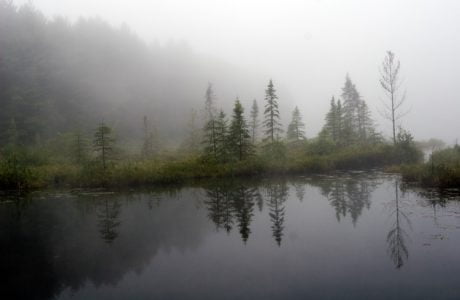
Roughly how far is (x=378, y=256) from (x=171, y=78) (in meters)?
97.8

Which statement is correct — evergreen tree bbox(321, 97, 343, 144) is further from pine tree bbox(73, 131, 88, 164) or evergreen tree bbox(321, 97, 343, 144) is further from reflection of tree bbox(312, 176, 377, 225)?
pine tree bbox(73, 131, 88, 164)

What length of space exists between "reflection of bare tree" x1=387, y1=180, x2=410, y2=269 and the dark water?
0.15 feet

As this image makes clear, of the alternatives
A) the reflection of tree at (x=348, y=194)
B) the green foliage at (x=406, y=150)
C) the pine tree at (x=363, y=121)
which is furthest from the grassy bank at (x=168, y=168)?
the pine tree at (x=363, y=121)

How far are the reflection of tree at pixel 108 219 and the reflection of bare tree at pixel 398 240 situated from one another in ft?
34.2

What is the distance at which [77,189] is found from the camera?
2792 centimetres

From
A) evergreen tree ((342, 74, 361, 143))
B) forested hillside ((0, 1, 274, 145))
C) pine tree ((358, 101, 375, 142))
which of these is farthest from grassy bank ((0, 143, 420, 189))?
forested hillside ((0, 1, 274, 145))

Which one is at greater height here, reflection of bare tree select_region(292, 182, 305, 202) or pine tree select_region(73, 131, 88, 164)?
pine tree select_region(73, 131, 88, 164)

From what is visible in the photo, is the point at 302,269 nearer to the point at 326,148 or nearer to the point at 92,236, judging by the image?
the point at 92,236

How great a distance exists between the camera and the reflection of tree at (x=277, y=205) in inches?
584

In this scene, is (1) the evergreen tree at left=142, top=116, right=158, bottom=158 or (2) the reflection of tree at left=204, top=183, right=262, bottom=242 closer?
(2) the reflection of tree at left=204, top=183, right=262, bottom=242

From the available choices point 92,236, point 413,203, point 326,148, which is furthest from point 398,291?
point 326,148

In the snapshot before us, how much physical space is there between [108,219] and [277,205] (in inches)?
357

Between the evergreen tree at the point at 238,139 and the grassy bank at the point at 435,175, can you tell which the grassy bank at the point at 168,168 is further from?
the grassy bank at the point at 435,175

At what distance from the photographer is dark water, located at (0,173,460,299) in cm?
961
